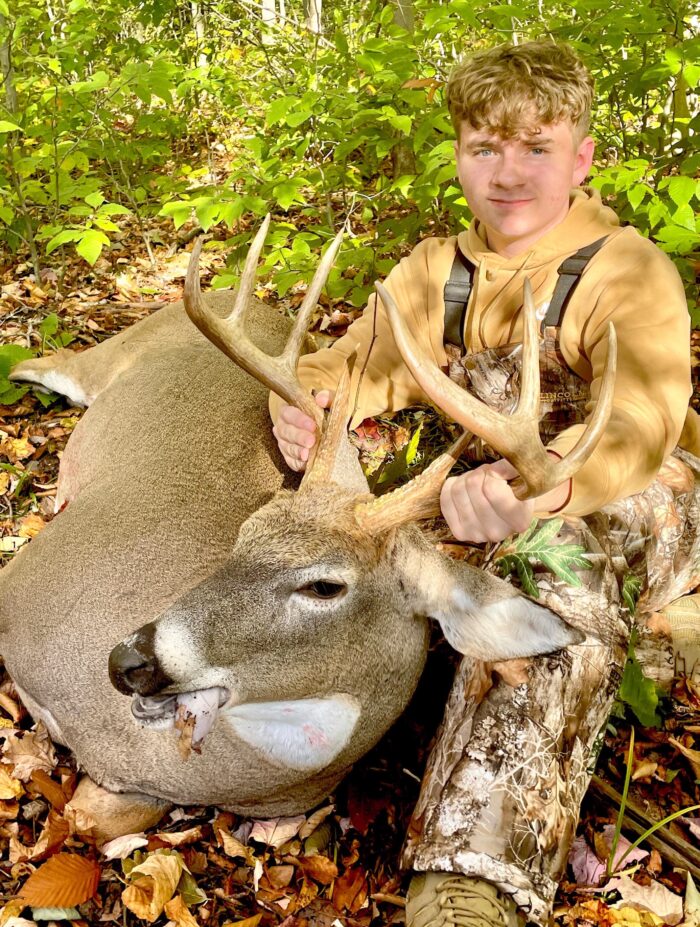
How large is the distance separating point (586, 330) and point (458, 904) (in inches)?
70.5

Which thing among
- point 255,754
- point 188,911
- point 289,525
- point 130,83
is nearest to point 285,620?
point 289,525

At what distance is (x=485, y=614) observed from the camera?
239 cm

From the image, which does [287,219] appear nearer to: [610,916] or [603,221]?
[603,221]

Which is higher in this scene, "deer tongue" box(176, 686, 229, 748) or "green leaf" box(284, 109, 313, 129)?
"green leaf" box(284, 109, 313, 129)

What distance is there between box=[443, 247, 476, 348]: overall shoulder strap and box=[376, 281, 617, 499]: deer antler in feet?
3.83

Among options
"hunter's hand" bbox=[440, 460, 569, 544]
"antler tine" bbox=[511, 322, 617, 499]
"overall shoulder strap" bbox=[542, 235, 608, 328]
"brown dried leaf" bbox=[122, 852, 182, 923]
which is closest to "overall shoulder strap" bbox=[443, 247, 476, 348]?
"overall shoulder strap" bbox=[542, 235, 608, 328]

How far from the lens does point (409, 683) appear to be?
8.74 feet

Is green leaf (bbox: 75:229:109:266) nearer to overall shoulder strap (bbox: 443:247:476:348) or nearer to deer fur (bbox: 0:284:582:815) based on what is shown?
deer fur (bbox: 0:284:582:815)

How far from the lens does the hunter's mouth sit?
7.36 feet

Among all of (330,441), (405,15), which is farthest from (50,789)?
(405,15)

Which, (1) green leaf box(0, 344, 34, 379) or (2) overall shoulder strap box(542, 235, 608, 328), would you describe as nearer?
(2) overall shoulder strap box(542, 235, 608, 328)

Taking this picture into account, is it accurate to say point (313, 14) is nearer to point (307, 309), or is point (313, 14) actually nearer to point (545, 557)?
point (307, 309)

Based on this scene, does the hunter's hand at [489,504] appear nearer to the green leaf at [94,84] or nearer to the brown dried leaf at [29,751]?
the brown dried leaf at [29,751]

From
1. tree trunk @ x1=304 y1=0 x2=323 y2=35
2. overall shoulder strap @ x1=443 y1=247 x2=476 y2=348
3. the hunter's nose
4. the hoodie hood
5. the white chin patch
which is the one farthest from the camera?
tree trunk @ x1=304 y1=0 x2=323 y2=35
